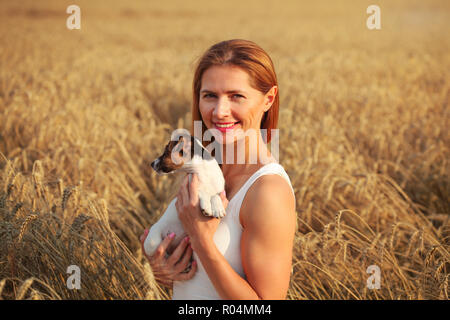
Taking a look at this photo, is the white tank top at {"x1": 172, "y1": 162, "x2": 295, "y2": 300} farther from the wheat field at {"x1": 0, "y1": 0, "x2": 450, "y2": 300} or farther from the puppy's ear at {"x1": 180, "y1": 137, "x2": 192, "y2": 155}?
the puppy's ear at {"x1": 180, "y1": 137, "x2": 192, "y2": 155}

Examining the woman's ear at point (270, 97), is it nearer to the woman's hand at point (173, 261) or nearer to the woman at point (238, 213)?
the woman at point (238, 213)

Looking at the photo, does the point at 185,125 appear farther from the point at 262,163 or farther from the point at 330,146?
the point at 262,163

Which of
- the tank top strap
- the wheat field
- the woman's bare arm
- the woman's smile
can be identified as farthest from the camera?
the wheat field

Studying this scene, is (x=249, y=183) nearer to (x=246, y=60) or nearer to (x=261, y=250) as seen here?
(x=261, y=250)

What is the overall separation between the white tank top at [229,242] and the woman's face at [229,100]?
0.25 meters

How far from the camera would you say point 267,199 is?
162 centimetres

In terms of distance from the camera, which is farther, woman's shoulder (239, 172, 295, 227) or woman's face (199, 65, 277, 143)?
woman's face (199, 65, 277, 143)

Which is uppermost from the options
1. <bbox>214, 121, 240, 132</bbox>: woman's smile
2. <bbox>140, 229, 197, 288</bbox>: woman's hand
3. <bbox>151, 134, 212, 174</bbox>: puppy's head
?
<bbox>214, 121, 240, 132</bbox>: woman's smile

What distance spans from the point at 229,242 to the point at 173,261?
260 mm

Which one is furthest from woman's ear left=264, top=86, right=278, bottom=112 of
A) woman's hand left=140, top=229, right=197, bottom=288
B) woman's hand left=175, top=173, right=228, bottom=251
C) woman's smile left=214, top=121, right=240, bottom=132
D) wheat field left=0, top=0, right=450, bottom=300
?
wheat field left=0, top=0, right=450, bottom=300

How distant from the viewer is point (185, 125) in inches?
233

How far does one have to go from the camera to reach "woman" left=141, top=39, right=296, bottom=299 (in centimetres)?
163

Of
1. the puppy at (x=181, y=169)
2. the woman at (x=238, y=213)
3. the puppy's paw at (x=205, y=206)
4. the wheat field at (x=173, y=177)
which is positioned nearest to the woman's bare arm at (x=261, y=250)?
the woman at (x=238, y=213)

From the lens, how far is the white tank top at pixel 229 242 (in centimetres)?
174
